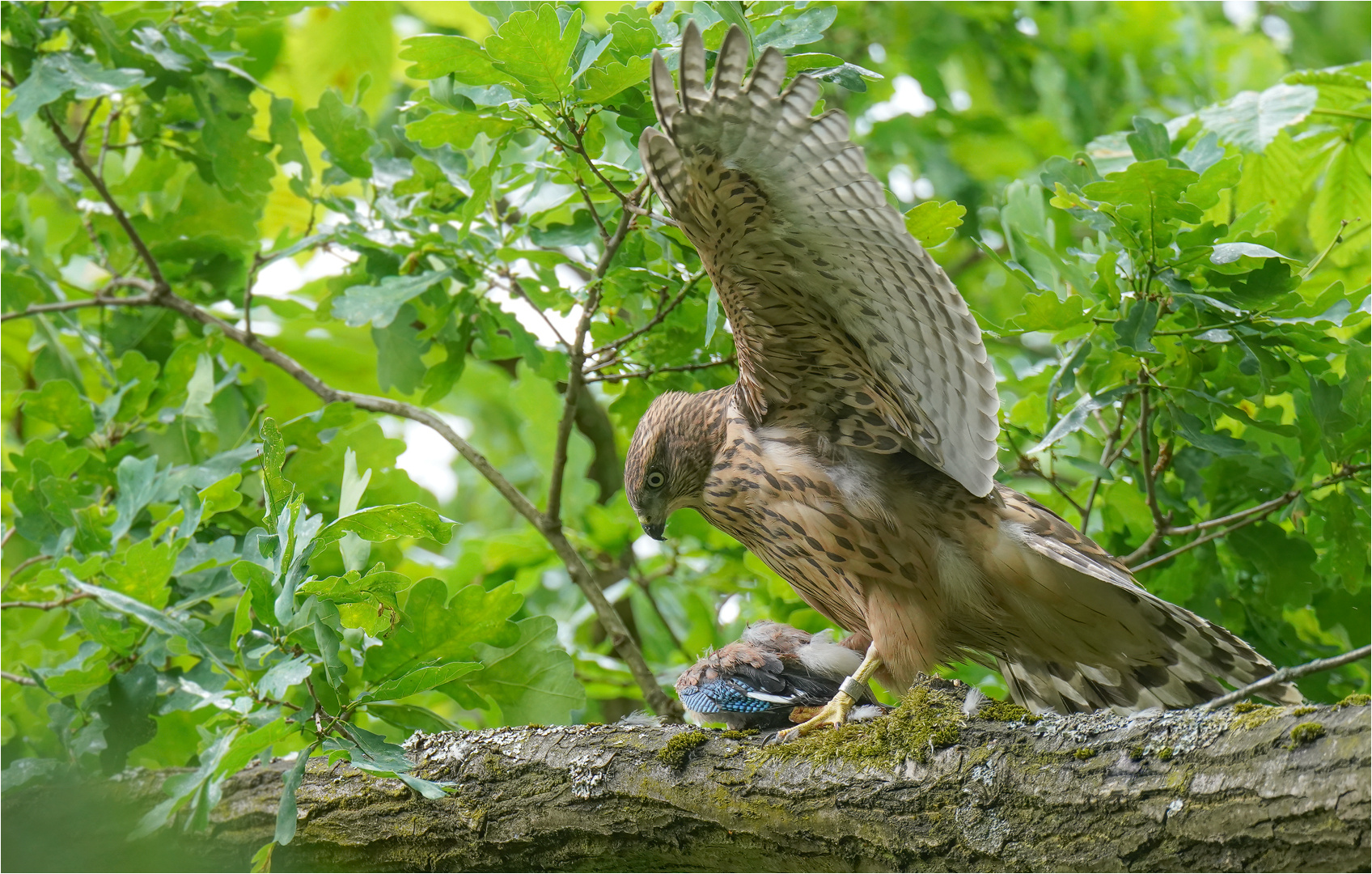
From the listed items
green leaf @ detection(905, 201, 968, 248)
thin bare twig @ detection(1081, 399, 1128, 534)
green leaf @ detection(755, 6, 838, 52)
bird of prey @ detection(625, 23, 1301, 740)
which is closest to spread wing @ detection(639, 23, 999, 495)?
bird of prey @ detection(625, 23, 1301, 740)

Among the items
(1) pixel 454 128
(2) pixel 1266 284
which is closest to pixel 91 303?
(1) pixel 454 128

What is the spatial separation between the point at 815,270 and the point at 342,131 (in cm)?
158

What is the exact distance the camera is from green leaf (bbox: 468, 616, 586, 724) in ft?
8.84

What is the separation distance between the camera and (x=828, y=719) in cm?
247

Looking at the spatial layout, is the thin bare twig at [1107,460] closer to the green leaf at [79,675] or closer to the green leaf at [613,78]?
the green leaf at [613,78]

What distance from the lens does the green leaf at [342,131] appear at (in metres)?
3.13

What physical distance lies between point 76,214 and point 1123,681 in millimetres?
3727

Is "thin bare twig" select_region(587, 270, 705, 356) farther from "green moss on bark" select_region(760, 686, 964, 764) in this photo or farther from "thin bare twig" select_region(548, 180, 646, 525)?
"green moss on bark" select_region(760, 686, 964, 764)

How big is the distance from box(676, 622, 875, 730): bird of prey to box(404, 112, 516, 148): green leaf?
1.43 m

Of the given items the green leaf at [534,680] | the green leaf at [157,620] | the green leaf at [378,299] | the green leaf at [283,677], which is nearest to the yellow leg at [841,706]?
the green leaf at [534,680]

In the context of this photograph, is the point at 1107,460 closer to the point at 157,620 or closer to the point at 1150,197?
the point at 1150,197

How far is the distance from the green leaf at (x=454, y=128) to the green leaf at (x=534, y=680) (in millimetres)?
1181

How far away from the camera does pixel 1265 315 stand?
2383 millimetres

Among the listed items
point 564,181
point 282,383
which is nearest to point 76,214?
point 282,383
